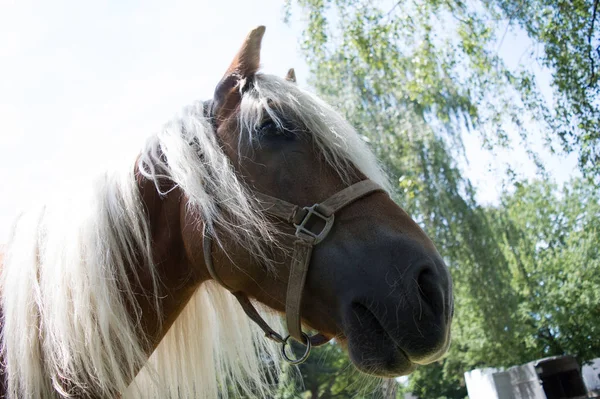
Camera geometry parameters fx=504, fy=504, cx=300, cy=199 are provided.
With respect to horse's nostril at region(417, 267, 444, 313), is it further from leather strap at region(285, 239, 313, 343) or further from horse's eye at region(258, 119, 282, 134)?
horse's eye at region(258, 119, 282, 134)

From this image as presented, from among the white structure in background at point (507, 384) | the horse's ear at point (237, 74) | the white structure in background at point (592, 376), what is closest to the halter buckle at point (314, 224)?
the horse's ear at point (237, 74)

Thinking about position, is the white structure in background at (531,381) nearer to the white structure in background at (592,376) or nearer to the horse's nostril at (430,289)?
the white structure in background at (592,376)

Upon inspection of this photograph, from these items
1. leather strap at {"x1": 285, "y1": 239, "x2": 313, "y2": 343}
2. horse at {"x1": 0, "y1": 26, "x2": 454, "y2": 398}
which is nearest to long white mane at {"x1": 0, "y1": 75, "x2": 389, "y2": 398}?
horse at {"x1": 0, "y1": 26, "x2": 454, "y2": 398}

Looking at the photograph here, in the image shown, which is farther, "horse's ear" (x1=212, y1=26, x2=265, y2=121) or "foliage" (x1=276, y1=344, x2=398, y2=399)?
"horse's ear" (x1=212, y1=26, x2=265, y2=121)

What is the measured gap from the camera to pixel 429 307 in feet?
5.44

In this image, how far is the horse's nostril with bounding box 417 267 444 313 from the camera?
1.65 meters

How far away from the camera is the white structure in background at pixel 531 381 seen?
44.9 feet

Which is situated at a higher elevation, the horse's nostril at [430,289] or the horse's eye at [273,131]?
the horse's eye at [273,131]

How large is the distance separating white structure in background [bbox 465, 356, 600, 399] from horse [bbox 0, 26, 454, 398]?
1326 centimetres

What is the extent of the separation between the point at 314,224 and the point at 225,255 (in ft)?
1.28

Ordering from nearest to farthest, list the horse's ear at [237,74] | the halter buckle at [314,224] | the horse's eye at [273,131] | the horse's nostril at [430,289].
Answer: the horse's nostril at [430,289] → the halter buckle at [314,224] → the horse's eye at [273,131] → the horse's ear at [237,74]

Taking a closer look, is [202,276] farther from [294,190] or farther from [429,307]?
[429,307]

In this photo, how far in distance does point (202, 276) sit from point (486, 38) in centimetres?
853

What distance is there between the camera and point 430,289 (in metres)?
1.66
